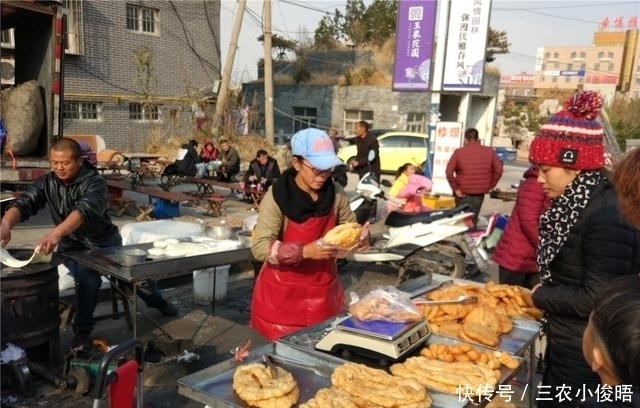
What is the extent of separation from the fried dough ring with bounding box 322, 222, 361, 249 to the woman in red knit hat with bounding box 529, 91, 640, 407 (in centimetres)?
85

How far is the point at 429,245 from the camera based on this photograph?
236 inches

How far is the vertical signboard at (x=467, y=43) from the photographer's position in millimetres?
10172

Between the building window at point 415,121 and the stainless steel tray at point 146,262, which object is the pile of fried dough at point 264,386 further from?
the building window at point 415,121

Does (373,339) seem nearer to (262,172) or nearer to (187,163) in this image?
(262,172)

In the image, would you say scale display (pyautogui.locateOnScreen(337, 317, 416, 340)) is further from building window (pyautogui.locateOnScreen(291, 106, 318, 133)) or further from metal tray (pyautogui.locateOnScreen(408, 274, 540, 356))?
building window (pyautogui.locateOnScreen(291, 106, 318, 133))

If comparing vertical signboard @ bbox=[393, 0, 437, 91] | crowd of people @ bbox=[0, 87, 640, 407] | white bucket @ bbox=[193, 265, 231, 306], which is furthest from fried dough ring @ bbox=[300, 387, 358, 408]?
vertical signboard @ bbox=[393, 0, 437, 91]

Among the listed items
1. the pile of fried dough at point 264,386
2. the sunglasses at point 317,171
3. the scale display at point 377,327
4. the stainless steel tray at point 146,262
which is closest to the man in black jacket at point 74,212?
the stainless steel tray at point 146,262

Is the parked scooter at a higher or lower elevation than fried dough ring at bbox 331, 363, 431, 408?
lower

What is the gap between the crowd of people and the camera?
60.2 inches

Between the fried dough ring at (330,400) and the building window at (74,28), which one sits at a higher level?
the building window at (74,28)

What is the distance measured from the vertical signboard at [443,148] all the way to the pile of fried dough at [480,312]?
727cm

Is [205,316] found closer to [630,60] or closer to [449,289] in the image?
[449,289]

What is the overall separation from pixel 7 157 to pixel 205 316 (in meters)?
4.50

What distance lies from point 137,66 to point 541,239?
17.3m
